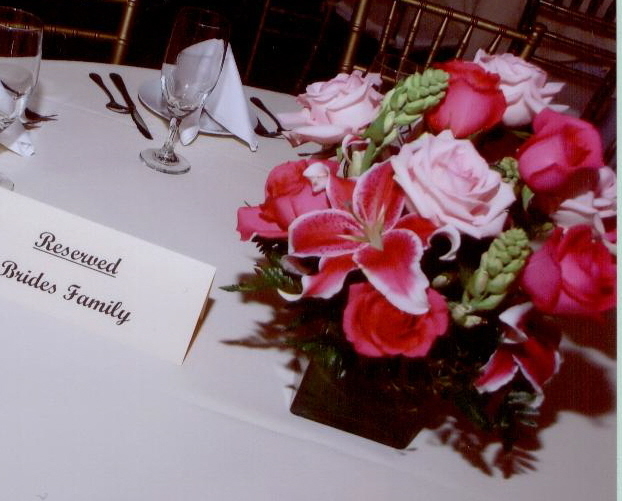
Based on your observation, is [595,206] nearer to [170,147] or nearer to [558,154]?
[558,154]

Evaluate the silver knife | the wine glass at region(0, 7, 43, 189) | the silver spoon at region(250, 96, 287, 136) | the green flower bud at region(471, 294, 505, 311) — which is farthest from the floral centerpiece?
the silver spoon at region(250, 96, 287, 136)

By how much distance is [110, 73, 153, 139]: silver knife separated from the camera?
98cm

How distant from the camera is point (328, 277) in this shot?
473 mm

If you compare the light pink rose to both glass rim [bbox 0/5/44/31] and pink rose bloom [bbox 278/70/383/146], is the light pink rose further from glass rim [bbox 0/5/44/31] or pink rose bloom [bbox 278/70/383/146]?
glass rim [bbox 0/5/44/31]

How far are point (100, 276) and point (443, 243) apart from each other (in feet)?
0.96

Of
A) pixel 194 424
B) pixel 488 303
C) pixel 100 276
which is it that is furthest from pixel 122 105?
pixel 488 303

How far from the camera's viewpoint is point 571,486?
0.66 meters

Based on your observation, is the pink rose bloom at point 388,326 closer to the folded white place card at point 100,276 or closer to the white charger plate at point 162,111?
the folded white place card at point 100,276

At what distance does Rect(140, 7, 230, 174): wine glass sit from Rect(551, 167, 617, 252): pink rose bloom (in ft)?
1.78

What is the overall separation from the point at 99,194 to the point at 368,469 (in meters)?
0.45

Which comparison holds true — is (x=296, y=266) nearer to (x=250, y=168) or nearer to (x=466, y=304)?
(x=466, y=304)

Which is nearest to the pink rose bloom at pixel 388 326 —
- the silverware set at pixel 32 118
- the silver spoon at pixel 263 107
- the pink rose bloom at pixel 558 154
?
the pink rose bloom at pixel 558 154

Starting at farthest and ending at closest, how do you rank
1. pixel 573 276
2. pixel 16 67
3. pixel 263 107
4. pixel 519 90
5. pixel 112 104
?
pixel 263 107 < pixel 112 104 < pixel 16 67 < pixel 519 90 < pixel 573 276

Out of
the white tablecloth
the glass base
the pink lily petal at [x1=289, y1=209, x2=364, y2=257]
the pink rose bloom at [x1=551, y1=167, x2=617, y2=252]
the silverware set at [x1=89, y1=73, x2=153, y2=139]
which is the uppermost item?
the pink rose bloom at [x1=551, y1=167, x2=617, y2=252]
